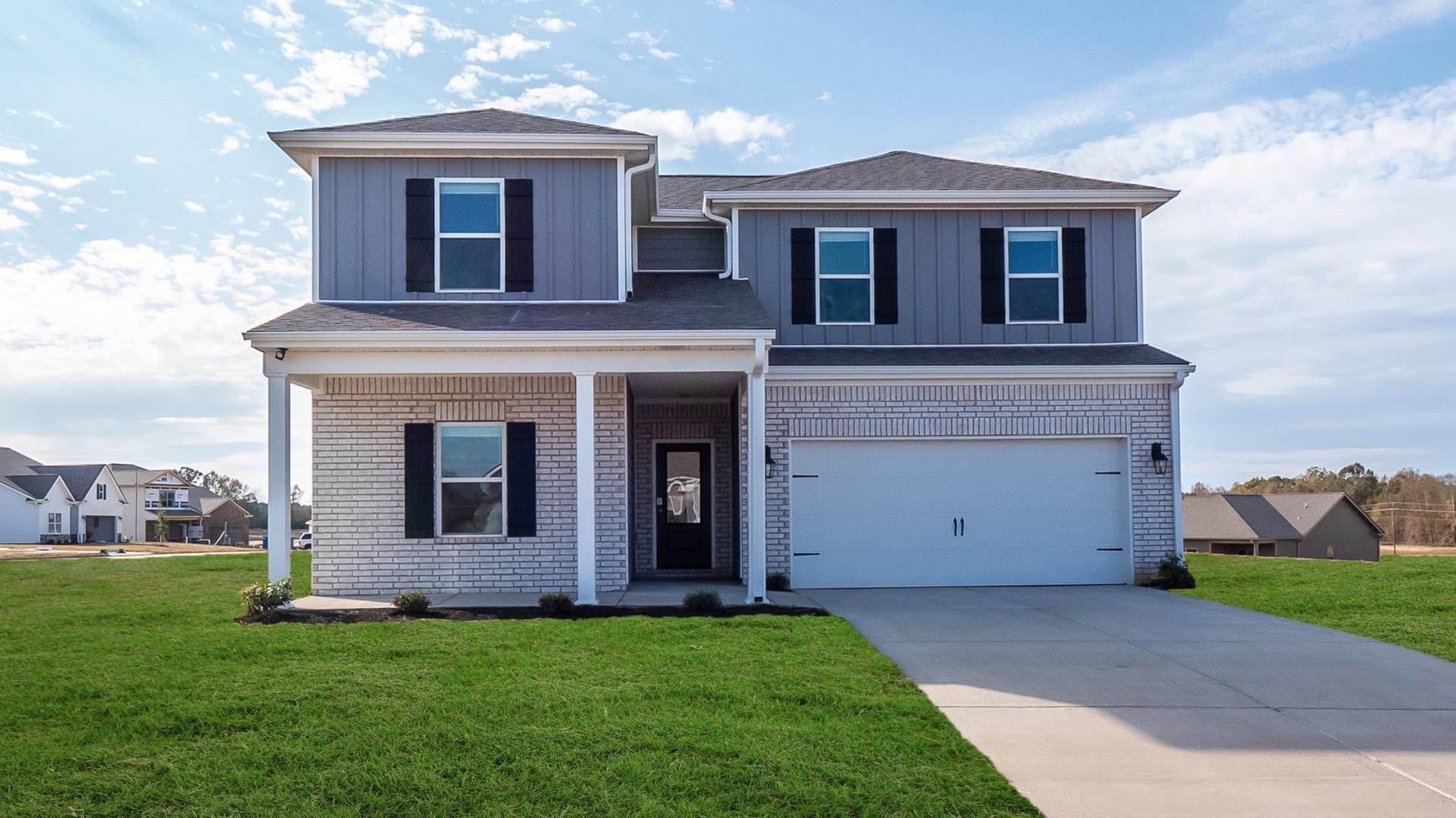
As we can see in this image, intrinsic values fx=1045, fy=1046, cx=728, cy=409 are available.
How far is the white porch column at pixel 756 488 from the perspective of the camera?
11.0m

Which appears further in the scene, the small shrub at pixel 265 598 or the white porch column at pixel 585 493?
the white porch column at pixel 585 493

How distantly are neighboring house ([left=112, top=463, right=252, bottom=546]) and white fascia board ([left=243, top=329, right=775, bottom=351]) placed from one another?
204ft

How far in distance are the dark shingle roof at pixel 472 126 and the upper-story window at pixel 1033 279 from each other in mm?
5472

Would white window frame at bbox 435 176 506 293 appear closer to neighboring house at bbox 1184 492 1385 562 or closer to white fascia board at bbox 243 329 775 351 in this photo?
white fascia board at bbox 243 329 775 351

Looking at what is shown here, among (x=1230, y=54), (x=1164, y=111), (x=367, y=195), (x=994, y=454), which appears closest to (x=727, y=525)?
(x=994, y=454)

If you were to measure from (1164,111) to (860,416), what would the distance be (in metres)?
6.24

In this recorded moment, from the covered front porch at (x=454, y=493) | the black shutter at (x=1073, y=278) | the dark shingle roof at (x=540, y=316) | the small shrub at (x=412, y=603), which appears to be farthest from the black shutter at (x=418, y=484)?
the black shutter at (x=1073, y=278)

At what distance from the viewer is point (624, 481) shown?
12422 millimetres

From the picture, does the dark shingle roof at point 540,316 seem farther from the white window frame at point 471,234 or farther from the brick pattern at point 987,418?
the brick pattern at point 987,418

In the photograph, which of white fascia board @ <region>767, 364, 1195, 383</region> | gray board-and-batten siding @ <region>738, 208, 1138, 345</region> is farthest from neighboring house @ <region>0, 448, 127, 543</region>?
white fascia board @ <region>767, 364, 1195, 383</region>

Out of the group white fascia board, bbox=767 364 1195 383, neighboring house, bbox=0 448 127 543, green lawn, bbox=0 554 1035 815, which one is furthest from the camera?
neighboring house, bbox=0 448 127 543

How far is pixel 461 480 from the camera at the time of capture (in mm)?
12398

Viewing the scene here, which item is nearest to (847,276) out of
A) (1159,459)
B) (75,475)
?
(1159,459)

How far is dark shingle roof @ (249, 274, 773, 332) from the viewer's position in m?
10.9
